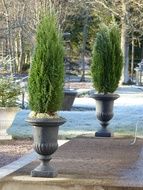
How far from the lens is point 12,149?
33.7 ft

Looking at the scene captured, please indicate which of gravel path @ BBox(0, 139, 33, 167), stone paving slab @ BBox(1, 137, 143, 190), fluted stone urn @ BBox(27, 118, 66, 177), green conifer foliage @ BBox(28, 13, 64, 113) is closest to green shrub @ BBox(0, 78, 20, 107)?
gravel path @ BBox(0, 139, 33, 167)

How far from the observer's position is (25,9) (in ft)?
108

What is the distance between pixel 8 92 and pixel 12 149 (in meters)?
2.37

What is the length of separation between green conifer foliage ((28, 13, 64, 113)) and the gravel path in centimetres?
207

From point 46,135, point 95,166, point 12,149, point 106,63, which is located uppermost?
point 106,63

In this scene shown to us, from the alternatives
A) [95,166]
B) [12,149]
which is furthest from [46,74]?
[12,149]

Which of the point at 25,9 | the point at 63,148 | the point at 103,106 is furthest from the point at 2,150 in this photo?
the point at 25,9

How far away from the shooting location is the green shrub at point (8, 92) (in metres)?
12.2

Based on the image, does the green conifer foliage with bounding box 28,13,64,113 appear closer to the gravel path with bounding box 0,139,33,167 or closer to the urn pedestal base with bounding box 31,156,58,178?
the urn pedestal base with bounding box 31,156,58,178

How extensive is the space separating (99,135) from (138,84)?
2361 cm

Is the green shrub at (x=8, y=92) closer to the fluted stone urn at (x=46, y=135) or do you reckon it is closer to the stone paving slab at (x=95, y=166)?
the stone paving slab at (x=95, y=166)

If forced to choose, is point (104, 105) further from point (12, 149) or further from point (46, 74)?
point (46, 74)

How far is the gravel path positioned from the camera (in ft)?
29.9

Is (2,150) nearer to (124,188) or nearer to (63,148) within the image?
(63,148)
